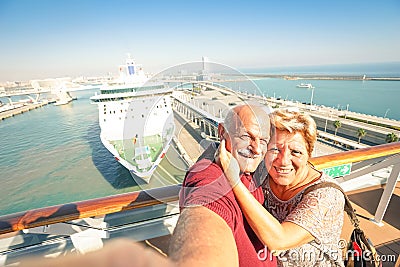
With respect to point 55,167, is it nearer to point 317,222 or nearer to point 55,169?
point 55,169

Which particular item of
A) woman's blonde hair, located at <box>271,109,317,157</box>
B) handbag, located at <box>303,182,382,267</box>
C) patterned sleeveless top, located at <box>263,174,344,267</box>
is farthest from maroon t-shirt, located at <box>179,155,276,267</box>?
handbag, located at <box>303,182,382,267</box>

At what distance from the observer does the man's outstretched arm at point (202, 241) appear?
1.15 ft

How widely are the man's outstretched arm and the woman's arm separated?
0.11 metres

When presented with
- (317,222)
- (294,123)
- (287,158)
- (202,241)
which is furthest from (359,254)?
(202,241)

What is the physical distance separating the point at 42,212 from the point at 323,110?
27.1 m

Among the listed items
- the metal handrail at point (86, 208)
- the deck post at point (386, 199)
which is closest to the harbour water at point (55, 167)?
the deck post at point (386, 199)

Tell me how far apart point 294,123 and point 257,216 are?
416 millimetres

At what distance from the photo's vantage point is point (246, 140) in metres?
0.60

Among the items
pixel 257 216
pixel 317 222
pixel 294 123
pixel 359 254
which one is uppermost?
pixel 294 123

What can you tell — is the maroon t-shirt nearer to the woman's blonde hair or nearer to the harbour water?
the woman's blonde hair

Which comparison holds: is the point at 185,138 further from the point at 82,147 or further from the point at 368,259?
the point at 82,147

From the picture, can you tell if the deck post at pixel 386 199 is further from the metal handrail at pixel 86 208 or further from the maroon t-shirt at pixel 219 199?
the metal handrail at pixel 86 208

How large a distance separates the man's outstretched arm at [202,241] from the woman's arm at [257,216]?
115 mm

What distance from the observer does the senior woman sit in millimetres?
611
